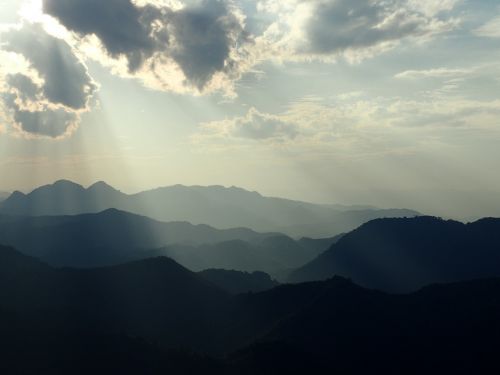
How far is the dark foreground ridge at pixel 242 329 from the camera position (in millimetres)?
114312

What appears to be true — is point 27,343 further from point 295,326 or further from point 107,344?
point 295,326

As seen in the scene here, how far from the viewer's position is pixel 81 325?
135875 mm

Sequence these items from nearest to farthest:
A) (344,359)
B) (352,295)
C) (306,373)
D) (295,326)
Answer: (306,373), (344,359), (295,326), (352,295)

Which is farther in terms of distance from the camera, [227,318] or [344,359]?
[227,318]

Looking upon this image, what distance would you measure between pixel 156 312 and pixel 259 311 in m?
43.5

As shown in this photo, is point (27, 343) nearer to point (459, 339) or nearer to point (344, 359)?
point (344, 359)

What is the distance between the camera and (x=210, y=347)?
160750 millimetres

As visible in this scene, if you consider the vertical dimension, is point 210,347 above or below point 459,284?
below

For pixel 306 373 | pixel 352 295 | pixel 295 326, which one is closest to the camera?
pixel 306 373

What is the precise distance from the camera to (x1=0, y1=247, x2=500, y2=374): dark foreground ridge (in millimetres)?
114312

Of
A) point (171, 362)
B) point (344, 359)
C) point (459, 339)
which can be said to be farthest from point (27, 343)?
point (459, 339)

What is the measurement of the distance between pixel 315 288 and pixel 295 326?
35505 millimetres

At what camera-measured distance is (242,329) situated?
17175 centimetres

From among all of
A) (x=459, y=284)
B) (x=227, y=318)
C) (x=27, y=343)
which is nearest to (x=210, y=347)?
(x=227, y=318)
